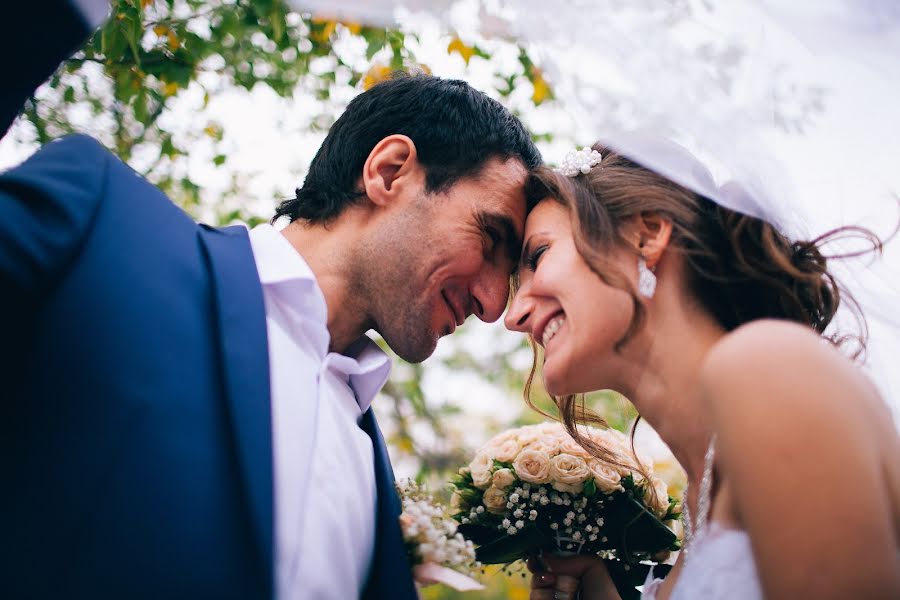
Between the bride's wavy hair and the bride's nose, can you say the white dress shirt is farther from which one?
the bride's wavy hair

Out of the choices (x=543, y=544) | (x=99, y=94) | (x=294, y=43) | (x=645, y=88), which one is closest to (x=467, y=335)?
(x=99, y=94)

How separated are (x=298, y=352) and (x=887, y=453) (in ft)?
5.42

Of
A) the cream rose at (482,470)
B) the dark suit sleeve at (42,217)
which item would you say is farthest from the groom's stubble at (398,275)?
the dark suit sleeve at (42,217)

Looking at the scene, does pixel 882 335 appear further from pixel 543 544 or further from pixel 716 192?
pixel 543 544

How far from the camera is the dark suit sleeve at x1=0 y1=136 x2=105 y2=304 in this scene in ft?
5.70

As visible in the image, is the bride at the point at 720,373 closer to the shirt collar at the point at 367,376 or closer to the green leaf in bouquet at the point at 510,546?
the green leaf in bouquet at the point at 510,546

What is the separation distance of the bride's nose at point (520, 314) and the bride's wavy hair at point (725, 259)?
0.30m

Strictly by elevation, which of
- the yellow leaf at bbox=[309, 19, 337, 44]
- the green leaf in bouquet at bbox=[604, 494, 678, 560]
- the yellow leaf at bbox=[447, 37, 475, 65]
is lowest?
the green leaf in bouquet at bbox=[604, 494, 678, 560]

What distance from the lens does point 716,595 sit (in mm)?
1983

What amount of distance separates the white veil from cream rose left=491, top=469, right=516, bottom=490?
1.34m

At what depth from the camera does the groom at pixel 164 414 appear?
5.72ft

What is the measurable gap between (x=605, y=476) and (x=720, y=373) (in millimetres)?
1299

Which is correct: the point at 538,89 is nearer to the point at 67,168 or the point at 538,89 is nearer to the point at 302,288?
the point at 302,288

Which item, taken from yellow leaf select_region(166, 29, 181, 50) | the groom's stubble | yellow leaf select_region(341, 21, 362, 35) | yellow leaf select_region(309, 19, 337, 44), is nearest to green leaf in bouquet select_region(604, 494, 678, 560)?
the groom's stubble
